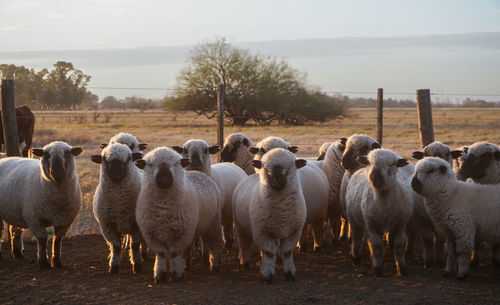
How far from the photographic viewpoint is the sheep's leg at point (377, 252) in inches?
258

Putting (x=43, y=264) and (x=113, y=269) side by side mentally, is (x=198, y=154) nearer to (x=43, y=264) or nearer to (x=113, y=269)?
(x=113, y=269)

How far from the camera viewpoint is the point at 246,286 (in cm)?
606

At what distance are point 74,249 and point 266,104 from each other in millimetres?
25852

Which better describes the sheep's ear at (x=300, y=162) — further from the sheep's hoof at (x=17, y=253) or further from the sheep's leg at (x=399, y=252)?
the sheep's hoof at (x=17, y=253)

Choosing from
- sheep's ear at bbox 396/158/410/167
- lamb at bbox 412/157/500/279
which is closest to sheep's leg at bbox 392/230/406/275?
lamb at bbox 412/157/500/279

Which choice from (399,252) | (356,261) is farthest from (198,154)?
(399,252)

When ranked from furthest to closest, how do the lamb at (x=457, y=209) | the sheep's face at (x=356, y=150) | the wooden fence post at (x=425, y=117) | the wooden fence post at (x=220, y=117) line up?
the wooden fence post at (x=220, y=117), the wooden fence post at (x=425, y=117), the sheep's face at (x=356, y=150), the lamb at (x=457, y=209)

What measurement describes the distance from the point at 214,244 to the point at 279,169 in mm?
1549

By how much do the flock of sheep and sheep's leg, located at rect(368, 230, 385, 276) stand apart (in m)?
0.01

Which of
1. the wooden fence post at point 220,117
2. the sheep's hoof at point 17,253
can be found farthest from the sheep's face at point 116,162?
the wooden fence post at point 220,117

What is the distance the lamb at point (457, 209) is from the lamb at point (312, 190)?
1.68 m

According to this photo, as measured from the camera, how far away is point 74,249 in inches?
328

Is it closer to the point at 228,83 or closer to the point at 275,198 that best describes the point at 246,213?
the point at 275,198

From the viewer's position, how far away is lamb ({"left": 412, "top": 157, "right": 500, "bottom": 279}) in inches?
248
